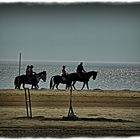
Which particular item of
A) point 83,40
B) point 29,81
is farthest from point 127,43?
point 29,81

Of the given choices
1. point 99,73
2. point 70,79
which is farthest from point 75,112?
point 99,73

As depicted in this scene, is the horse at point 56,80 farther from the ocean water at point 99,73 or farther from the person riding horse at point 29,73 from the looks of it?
the person riding horse at point 29,73

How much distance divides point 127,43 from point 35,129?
1.12m

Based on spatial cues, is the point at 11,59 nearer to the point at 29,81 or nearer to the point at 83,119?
the point at 29,81

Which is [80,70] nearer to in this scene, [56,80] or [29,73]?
[56,80]

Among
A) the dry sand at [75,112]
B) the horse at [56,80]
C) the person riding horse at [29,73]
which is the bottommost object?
the dry sand at [75,112]

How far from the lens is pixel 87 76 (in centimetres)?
857

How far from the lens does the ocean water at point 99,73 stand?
8484mm

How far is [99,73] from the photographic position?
8.55 metres

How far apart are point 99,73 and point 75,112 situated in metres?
0.42

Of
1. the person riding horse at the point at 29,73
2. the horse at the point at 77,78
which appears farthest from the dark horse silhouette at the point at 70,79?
the person riding horse at the point at 29,73

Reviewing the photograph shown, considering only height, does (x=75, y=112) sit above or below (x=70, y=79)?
below

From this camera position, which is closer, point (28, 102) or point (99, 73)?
point (99, 73)

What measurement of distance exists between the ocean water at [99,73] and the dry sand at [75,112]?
60mm
